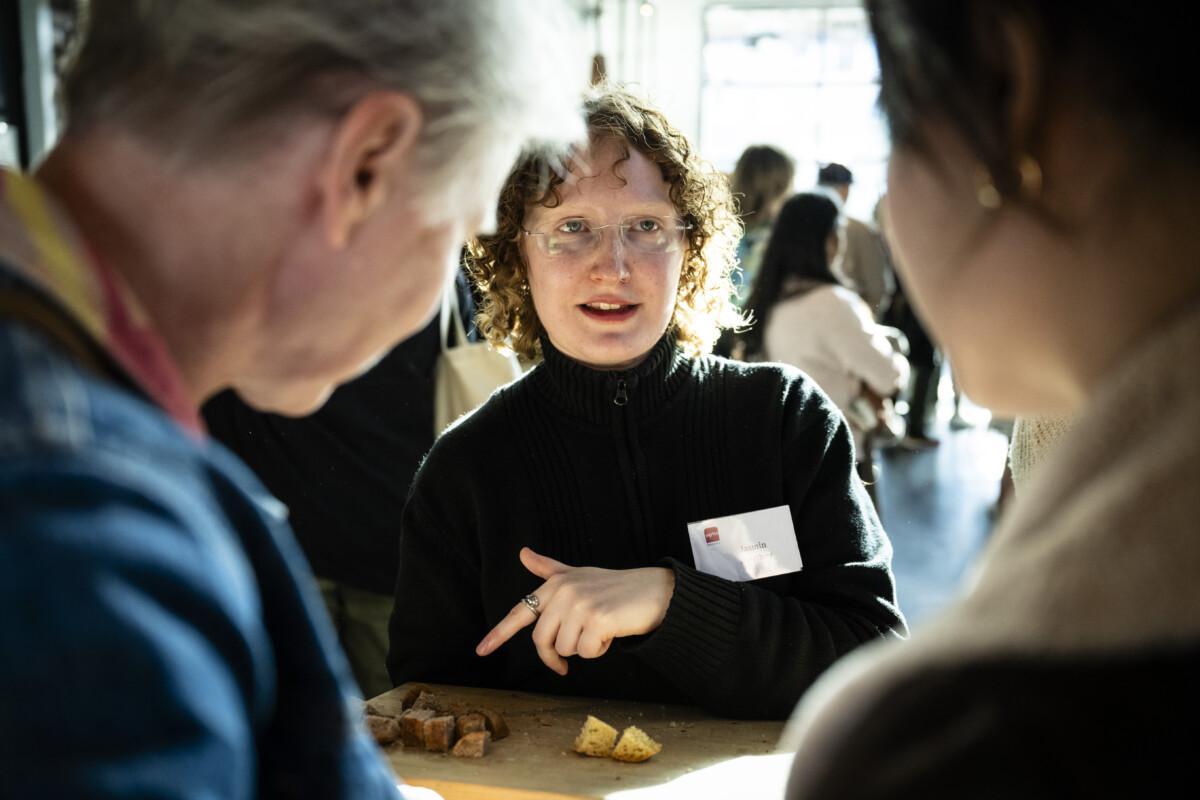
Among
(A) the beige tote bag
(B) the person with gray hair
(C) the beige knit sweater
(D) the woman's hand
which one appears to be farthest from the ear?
(A) the beige tote bag

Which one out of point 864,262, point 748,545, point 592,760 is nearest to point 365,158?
point 592,760

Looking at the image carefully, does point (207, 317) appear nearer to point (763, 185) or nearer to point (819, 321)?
point (819, 321)

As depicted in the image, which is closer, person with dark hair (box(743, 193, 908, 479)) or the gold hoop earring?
the gold hoop earring

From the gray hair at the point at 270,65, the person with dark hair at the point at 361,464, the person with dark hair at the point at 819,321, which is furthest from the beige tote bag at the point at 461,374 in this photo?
the gray hair at the point at 270,65

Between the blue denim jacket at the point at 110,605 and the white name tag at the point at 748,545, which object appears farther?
the white name tag at the point at 748,545

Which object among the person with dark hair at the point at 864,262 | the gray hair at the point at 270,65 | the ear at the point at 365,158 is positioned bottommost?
the person with dark hair at the point at 864,262

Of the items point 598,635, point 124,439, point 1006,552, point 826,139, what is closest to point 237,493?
point 124,439

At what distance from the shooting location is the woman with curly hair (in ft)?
5.32

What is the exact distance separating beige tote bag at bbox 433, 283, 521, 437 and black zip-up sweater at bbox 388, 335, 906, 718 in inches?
30.8

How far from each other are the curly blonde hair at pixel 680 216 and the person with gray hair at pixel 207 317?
929 mm

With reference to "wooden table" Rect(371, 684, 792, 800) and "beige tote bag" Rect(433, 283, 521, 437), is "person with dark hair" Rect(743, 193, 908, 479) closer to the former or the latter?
"beige tote bag" Rect(433, 283, 521, 437)

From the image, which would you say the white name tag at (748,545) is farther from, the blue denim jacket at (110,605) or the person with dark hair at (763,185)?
the person with dark hair at (763,185)

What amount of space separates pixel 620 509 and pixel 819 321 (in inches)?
96.8

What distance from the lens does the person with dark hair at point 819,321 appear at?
405cm
